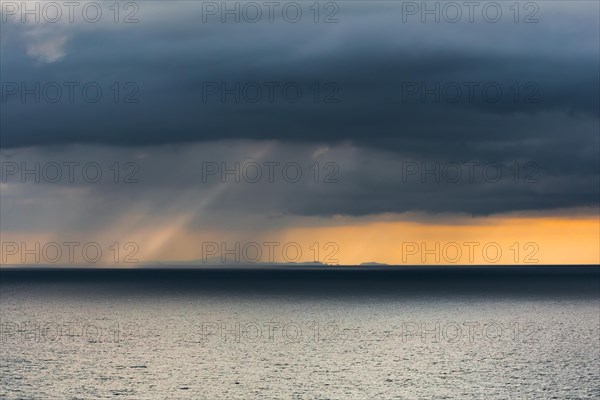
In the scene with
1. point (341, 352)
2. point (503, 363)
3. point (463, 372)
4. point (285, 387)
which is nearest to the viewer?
point (285, 387)

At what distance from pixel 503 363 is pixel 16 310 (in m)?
118

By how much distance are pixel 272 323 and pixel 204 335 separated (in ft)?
Answer: 77.7

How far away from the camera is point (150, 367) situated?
81.1 meters

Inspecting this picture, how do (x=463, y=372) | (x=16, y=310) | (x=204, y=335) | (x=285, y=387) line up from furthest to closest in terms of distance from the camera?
1. (x=16, y=310)
2. (x=204, y=335)
3. (x=463, y=372)
4. (x=285, y=387)

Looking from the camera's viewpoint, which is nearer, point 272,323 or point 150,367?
point 150,367

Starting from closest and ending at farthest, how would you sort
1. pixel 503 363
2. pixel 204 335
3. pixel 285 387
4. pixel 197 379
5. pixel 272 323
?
pixel 285 387, pixel 197 379, pixel 503 363, pixel 204 335, pixel 272 323

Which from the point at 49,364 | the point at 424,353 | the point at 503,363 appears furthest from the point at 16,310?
the point at 503,363

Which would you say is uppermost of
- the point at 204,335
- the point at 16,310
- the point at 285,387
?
the point at 16,310

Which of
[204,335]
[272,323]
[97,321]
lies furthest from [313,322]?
[97,321]

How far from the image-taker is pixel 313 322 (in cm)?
13800

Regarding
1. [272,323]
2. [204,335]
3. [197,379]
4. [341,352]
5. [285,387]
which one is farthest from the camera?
[272,323]

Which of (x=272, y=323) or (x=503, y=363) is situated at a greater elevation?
(x=272, y=323)

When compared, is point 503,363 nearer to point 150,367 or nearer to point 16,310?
point 150,367

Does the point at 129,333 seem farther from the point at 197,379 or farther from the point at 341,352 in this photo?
the point at 197,379
